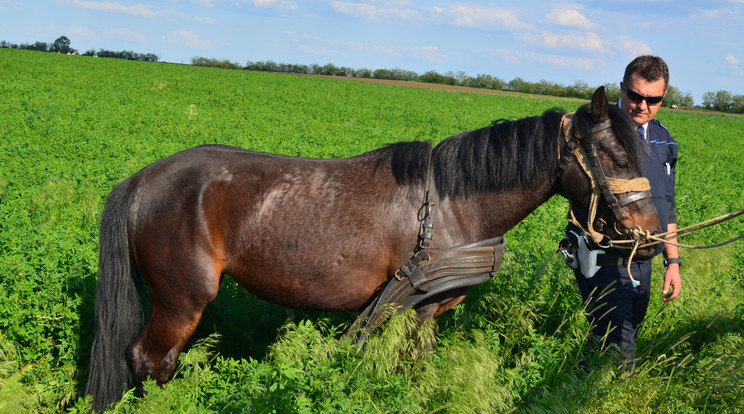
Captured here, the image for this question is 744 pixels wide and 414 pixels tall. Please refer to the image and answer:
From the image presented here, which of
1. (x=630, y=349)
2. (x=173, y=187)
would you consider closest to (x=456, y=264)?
(x=630, y=349)

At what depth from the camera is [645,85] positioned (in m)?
3.38

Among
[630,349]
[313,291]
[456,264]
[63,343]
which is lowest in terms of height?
[63,343]

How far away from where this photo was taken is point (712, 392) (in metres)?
3.45

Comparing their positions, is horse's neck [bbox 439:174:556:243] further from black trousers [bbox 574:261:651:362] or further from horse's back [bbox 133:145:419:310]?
black trousers [bbox 574:261:651:362]

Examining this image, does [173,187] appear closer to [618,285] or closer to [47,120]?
[618,285]

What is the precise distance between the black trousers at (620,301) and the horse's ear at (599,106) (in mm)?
1080

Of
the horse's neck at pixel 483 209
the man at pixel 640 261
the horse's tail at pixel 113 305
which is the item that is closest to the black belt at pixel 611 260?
the man at pixel 640 261

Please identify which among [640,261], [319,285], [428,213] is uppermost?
[428,213]

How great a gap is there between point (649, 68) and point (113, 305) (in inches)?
154

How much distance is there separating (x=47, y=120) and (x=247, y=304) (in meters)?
13.0

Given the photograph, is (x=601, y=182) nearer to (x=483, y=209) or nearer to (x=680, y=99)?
(x=483, y=209)

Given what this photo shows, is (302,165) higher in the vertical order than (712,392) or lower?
higher

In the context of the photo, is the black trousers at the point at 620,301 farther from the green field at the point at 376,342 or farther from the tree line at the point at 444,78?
the tree line at the point at 444,78

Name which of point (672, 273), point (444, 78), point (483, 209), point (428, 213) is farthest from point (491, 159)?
point (444, 78)
